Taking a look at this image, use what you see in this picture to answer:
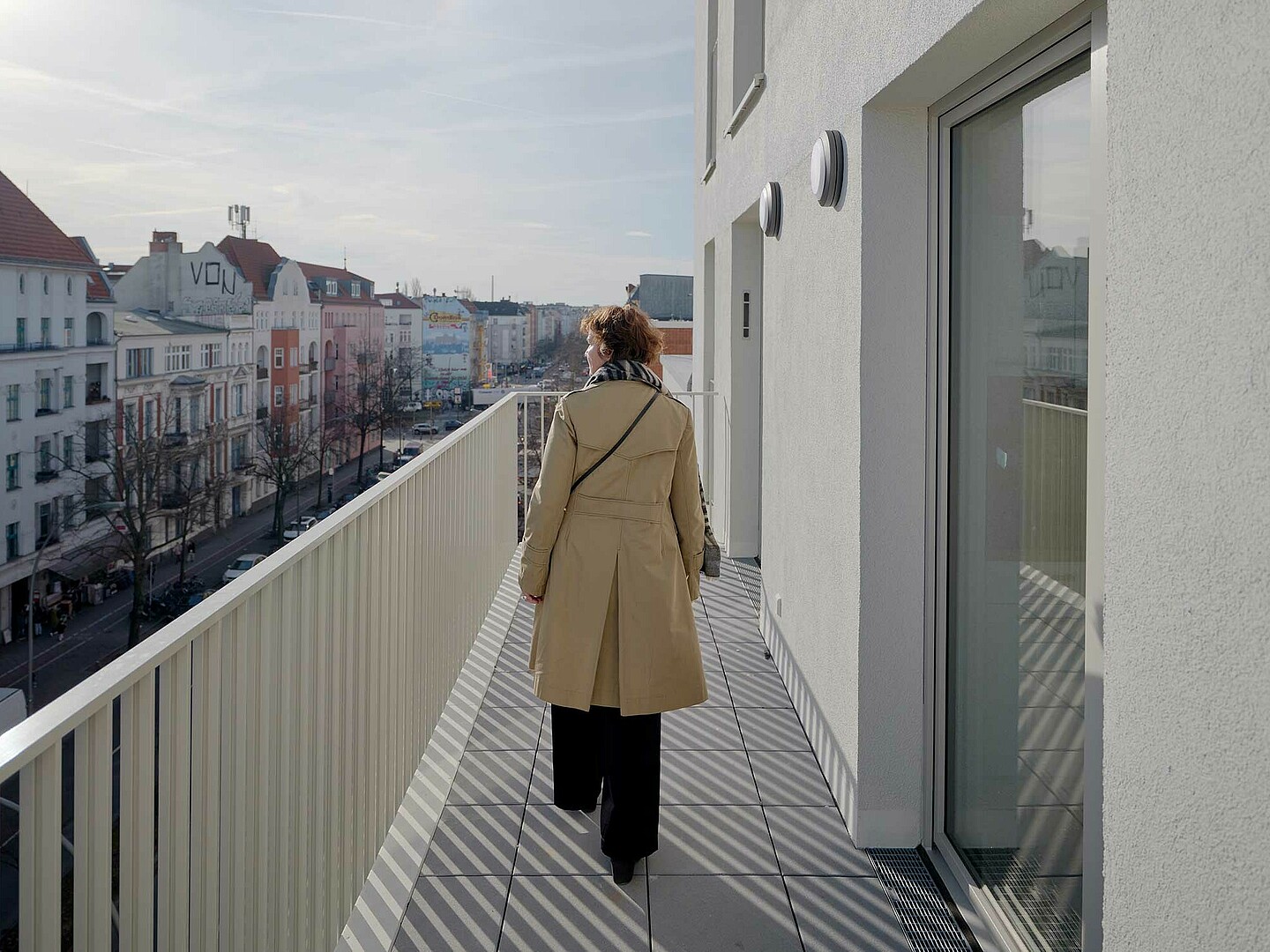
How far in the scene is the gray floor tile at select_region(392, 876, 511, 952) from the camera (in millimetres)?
2461

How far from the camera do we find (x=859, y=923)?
2562 millimetres

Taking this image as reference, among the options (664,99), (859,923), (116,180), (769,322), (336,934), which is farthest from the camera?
(116,180)

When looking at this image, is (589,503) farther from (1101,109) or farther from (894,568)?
(1101,109)

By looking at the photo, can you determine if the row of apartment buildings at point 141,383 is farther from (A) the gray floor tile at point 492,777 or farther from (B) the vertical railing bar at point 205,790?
(B) the vertical railing bar at point 205,790

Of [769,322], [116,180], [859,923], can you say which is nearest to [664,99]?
[769,322]

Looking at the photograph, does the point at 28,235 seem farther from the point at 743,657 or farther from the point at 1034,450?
the point at 1034,450

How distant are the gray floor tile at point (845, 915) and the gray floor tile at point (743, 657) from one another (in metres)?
1.86

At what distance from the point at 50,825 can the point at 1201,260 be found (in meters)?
1.51

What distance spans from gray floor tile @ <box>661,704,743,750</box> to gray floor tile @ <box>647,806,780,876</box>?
52cm

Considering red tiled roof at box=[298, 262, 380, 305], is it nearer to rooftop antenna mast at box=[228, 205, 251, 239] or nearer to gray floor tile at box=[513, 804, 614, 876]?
rooftop antenna mast at box=[228, 205, 251, 239]

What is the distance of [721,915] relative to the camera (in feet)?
8.63

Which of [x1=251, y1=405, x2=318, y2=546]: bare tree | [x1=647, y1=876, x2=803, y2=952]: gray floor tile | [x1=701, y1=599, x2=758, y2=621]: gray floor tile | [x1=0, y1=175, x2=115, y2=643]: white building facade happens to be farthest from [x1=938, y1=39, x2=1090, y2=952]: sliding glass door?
[x1=0, y1=175, x2=115, y2=643]: white building facade

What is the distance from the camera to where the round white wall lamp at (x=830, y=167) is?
3092mm

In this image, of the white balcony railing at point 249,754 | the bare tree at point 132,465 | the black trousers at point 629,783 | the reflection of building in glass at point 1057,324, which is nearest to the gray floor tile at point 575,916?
the black trousers at point 629,783
